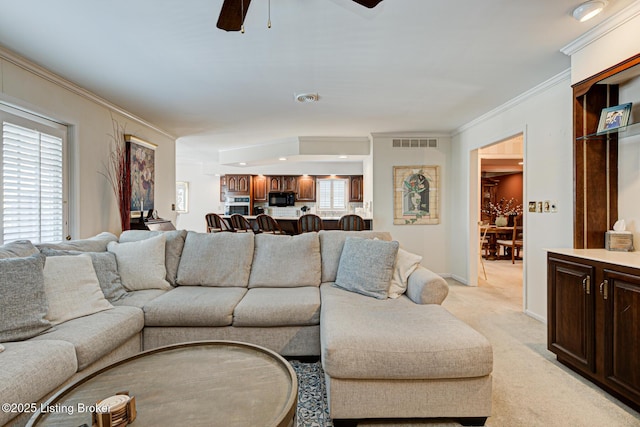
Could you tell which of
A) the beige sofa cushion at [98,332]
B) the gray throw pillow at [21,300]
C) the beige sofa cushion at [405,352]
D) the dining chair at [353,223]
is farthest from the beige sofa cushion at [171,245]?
the dining chair at [353,223]

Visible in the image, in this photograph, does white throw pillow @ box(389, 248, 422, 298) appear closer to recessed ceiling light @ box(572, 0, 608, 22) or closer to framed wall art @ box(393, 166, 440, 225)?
recessed ceiling light @ box(572, 0, 608, 22)

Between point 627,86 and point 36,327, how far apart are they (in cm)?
420

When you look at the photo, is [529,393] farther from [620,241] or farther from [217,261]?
[217,261]

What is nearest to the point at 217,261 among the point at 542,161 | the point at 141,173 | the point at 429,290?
the point at 429,290

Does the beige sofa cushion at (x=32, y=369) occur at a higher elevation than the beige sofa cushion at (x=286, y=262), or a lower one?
lower

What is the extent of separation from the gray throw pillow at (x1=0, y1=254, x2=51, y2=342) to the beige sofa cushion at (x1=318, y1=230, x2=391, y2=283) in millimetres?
1982

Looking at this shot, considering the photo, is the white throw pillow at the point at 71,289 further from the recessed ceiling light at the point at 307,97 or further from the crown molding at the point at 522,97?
the crown molding at the point at 522,97

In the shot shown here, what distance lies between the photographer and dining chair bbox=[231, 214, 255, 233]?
588cm

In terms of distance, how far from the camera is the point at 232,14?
172 centimetres

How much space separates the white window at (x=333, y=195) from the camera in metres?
9.33

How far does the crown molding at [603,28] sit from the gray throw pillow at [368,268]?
2091 millimetres

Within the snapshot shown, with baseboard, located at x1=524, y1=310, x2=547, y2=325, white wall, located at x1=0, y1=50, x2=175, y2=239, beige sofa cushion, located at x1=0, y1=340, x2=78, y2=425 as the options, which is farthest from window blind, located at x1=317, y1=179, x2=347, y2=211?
beige sofa cushion, located at x1=0, y1=340, x2=78, y2=425

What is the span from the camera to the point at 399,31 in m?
2.35

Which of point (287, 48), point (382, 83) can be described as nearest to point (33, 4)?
point (287, 48)
